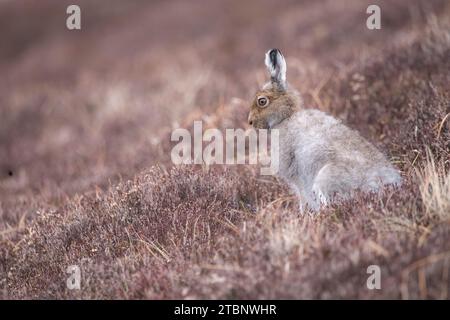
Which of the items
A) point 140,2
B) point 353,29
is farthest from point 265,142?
point 140,2

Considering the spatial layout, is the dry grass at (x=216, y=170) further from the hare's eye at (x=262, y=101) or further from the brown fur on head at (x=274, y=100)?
the hare's eye at (x=262, y=101)

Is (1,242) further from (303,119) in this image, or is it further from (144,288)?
(303,119)

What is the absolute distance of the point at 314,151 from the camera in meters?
5.97

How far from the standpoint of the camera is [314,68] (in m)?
11.1

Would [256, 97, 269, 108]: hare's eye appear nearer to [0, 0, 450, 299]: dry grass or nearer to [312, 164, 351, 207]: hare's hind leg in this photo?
[0, 0, 450, 299]: dry grass

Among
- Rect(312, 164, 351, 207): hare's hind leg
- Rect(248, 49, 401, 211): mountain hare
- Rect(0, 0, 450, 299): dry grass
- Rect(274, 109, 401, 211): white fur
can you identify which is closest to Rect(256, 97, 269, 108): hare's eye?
Rect(248, 49, 401, 211): mountain hare

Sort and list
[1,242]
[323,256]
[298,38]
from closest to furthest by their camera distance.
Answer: [323,256] → [1,242] → [298,38]

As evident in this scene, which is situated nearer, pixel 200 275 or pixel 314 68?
pixel 200 275

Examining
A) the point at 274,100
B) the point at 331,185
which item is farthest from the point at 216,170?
the point at 331,185

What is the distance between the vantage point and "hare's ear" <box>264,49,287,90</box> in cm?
691

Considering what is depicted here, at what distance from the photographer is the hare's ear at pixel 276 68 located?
691 cm

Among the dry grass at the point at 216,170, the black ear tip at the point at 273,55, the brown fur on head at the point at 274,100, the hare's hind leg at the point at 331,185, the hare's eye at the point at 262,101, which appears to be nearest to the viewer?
the dry grass at the point at 216,170

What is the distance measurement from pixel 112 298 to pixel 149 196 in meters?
1.85

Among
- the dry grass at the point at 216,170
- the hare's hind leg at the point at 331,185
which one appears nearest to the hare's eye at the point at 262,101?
the dry grass at the point at 216,170
